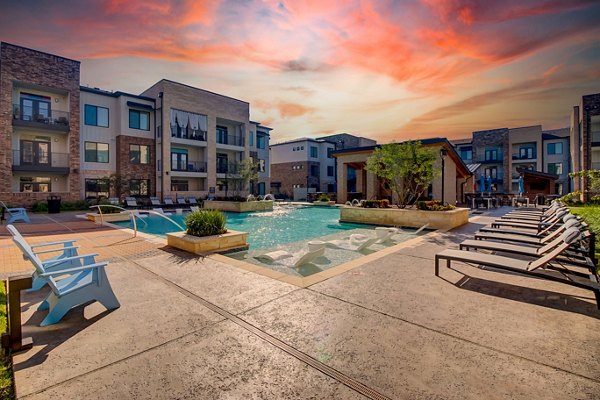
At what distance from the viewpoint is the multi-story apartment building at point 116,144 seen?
24906mm

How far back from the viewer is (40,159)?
2262 centimetres

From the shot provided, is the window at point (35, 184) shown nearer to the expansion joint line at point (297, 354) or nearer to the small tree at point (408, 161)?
the small tree at point (408, 161)

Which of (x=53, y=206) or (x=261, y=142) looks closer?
(x=53, y=206)

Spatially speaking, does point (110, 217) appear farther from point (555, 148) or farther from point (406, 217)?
point (555, 148)

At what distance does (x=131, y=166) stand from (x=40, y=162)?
20.9ft

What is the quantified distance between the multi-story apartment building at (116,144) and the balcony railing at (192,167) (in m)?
2.49

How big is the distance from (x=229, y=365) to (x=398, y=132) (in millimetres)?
20614

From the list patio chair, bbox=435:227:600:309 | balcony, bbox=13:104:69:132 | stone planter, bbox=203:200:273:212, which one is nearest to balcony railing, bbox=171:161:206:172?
stone planter, bbox=203:200:273:212

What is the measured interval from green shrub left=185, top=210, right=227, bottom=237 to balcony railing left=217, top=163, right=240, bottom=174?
2411cm

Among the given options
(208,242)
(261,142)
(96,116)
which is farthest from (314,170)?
(208,242)

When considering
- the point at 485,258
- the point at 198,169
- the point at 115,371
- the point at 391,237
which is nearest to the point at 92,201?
the point at 198,169

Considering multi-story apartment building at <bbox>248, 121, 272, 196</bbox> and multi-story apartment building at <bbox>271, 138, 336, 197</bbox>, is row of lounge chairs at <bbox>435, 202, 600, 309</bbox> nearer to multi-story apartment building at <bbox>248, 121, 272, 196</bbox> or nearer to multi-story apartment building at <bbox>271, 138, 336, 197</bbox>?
multi-story apartment building at <bbox>248, 121, 272, 196</bbox>

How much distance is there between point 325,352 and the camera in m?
2.86

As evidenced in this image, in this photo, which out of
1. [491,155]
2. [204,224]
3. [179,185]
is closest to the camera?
[204,224]
